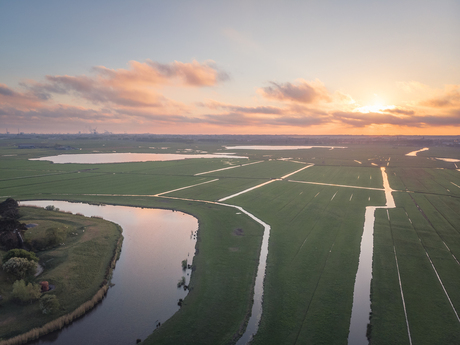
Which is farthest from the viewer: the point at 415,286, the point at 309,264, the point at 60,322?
the point at 309,264

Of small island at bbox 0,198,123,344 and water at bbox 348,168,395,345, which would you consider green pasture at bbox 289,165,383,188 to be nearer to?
water at bbox 348,168,395,345

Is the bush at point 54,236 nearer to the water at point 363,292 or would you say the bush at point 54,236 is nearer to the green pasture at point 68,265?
the green pasture at point 68,265

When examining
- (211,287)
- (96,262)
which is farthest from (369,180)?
(96,262)

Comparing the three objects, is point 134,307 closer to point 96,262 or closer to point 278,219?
point 96,262

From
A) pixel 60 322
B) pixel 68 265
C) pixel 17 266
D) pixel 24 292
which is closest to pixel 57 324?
pixel 60 322

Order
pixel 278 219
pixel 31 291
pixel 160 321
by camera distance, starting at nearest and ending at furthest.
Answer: pixel 160 321 < pixel 31 291 < pixel 278 219

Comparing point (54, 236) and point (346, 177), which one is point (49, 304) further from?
point (346, 177)

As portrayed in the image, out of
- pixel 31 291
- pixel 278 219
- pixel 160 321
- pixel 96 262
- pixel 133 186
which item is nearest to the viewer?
pixel 160 321
